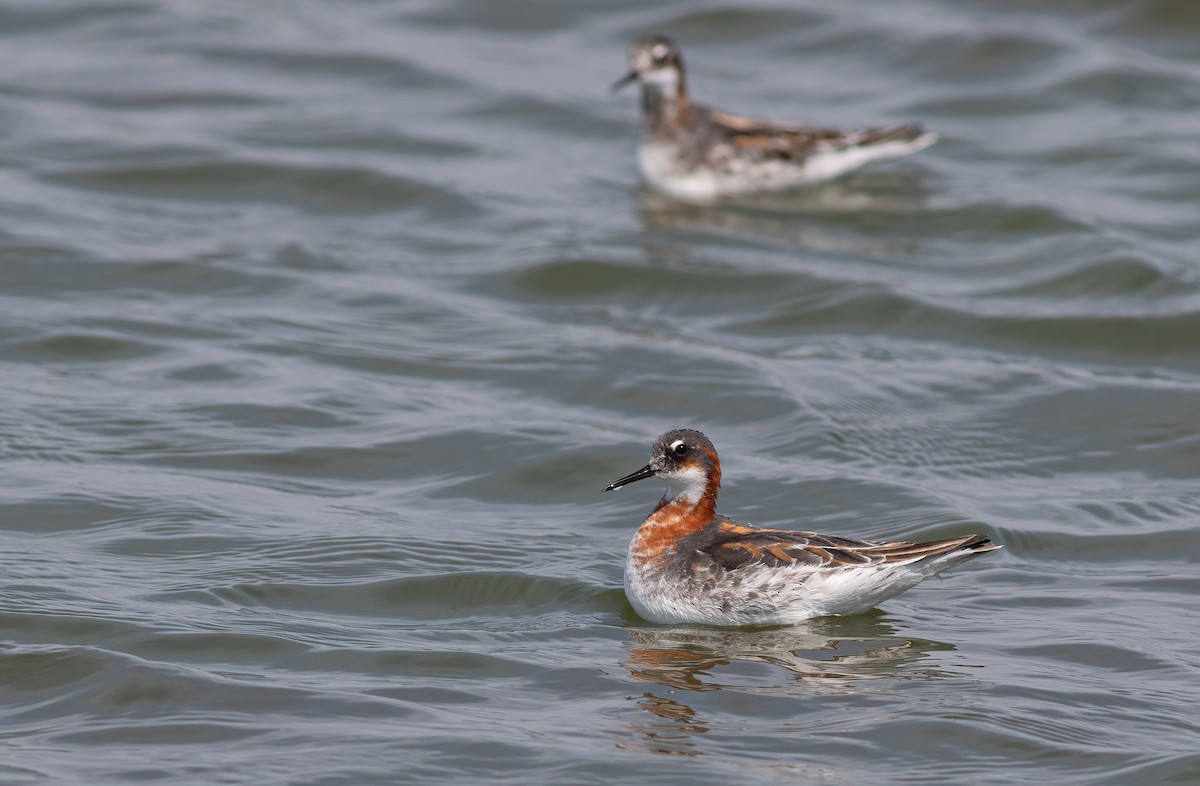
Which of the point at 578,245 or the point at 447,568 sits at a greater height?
the point at 578,245

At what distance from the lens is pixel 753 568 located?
29.5 ft

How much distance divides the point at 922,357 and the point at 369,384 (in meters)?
4.13

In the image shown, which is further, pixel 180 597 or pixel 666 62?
pixel 666 62

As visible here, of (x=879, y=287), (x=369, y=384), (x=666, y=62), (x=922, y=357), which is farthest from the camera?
(x=666, y=62)

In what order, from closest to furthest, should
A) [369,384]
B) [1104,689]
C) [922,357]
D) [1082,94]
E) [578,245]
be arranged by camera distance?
[1104,689]
[369,384]
[922,357]
[578,245]
[1082,94]

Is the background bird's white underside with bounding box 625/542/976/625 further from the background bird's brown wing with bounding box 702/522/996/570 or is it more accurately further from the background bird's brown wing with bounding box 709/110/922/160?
the background bird's brown wing with bounding box 709/110/922/160

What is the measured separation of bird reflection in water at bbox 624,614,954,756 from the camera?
7.85 m

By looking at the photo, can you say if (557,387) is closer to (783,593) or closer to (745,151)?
(783,593)

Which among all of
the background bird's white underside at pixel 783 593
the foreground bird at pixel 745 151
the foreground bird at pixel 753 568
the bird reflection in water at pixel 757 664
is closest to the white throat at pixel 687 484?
the foreground bird at pixel 753 568

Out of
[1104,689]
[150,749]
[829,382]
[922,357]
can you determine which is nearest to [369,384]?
[829,382]

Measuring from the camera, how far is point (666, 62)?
61.0ft

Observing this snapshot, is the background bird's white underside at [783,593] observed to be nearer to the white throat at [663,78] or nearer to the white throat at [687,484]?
the white throat at [687,484]

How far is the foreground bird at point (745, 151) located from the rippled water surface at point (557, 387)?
0.30 m

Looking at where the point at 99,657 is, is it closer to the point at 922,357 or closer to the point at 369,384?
the point at 369,384
